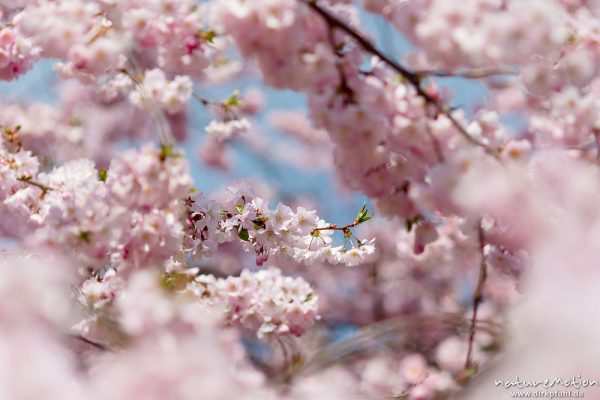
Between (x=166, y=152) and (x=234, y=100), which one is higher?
(x=234, y=100)

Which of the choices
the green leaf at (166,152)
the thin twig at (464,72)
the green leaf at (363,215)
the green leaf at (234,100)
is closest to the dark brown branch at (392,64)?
the thin twig at (464,72)

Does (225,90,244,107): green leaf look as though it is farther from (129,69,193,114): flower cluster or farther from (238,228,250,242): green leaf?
(238,228,250,242): green leaf

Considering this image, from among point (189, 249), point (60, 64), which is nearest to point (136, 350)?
point (189, 249)

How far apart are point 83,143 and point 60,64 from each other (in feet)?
13.0

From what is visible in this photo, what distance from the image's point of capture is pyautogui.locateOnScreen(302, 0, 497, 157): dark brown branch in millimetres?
2027

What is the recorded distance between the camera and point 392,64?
207 cm

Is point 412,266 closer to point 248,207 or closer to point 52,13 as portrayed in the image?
point 248,207

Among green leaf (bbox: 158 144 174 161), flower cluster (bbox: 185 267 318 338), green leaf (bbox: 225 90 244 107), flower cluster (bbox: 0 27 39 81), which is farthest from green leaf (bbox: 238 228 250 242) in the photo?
flower cluster (bbox: 0 27 39 81)

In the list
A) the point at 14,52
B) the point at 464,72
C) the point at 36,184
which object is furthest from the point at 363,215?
the point at 14,52

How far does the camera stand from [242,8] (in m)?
1.96

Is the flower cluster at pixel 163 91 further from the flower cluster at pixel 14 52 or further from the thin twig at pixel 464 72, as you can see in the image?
the thin twig at pixel 464 72

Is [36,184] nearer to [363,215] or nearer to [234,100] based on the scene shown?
[234,100]

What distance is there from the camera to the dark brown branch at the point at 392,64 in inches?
79.8

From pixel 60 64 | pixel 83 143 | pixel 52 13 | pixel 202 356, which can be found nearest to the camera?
pixel 202 356
